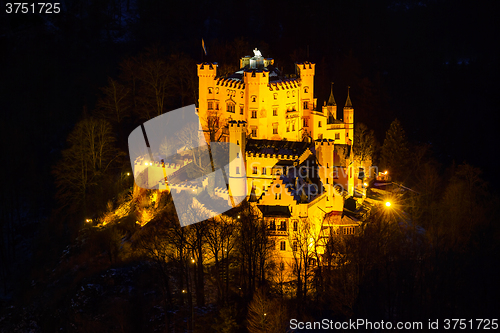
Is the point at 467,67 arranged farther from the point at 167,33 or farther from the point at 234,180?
the point at 234,180

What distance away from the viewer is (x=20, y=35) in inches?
3762

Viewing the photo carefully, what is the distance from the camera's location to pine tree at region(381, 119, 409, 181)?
70.0m

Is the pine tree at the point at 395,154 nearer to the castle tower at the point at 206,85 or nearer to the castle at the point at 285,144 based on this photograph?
the castle at the point at 285,144

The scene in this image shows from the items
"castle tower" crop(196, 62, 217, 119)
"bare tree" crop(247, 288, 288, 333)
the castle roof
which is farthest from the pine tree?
"bare tree" crop(247, 288, 288, 333)

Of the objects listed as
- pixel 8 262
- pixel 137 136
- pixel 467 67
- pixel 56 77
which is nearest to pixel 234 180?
pixel 137 136

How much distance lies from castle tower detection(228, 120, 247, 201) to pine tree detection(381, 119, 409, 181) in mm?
17149

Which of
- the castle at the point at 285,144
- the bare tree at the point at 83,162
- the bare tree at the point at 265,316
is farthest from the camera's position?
the bare tree at the point at 83,162

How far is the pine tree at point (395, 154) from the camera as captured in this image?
70.0m

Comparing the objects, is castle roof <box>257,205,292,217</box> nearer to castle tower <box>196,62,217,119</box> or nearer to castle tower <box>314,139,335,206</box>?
castle tower <box>314,139,335,206</box>

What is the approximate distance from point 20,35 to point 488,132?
205 feet

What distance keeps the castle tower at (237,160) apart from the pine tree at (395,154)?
17.1 m

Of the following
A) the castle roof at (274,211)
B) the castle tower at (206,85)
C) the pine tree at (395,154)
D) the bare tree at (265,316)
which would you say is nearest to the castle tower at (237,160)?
the castle roof at (274,211)

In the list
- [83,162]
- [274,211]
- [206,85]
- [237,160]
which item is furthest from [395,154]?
[83,162]

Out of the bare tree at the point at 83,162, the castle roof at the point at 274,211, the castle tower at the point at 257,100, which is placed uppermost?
the castle tower at the point at 257,100
